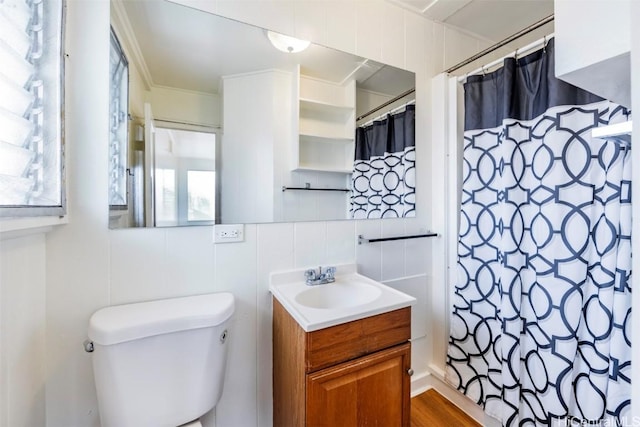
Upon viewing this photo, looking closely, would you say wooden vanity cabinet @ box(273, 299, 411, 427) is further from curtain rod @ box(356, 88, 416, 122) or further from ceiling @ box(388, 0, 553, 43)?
ceiling @ box(388, 0, 553, 43)

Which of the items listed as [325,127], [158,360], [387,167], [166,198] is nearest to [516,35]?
[387,167]

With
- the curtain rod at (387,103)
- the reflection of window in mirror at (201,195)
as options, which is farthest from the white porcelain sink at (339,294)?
the curtain rod at (387,103)

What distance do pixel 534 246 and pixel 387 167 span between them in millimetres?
847

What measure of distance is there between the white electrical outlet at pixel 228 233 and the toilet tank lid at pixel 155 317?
0.25m

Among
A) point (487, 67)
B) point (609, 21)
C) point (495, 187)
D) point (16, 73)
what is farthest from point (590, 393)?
point (16, 73)

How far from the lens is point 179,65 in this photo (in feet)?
3.83

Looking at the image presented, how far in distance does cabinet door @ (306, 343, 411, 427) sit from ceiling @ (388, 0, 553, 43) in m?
1.90

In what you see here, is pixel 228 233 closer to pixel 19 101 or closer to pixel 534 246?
pixel 19 101

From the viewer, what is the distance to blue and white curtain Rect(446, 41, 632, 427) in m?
1.02

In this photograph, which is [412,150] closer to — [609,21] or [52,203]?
[609,21]

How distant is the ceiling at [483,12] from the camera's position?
5.27 feet

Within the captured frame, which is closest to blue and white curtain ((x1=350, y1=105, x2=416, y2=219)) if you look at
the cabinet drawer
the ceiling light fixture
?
the ceiling light fixture

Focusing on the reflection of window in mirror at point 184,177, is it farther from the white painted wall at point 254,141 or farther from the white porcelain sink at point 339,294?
the white porcelain sink at point 339,294

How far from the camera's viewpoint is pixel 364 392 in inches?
39.4
